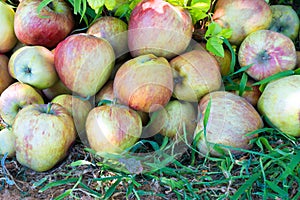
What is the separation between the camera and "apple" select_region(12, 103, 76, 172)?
1.49 metres

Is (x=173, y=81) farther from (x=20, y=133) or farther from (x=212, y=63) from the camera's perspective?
(x=20, y=133)

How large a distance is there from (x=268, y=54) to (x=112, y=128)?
75cm

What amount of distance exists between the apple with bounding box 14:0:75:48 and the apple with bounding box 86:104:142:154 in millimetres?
497

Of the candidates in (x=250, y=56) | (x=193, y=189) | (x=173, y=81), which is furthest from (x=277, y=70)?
(x=193, y=189)

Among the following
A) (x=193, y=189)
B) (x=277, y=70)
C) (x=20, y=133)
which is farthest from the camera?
(x=277, y=70)

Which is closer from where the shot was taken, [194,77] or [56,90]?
[194,77]

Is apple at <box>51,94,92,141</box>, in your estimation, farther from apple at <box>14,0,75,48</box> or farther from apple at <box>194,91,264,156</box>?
apple at <box>194,91,264,156</box>

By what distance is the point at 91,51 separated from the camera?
1.62 meters

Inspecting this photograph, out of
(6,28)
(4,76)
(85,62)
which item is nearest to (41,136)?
(85,62)

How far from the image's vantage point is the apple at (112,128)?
148 cm

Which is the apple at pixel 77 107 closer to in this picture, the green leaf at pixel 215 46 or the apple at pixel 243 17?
the green leaf at pixel 215 46

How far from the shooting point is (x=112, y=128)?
1.48 metres

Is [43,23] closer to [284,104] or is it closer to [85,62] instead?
[85,62]

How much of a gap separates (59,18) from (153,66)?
0.54 m
